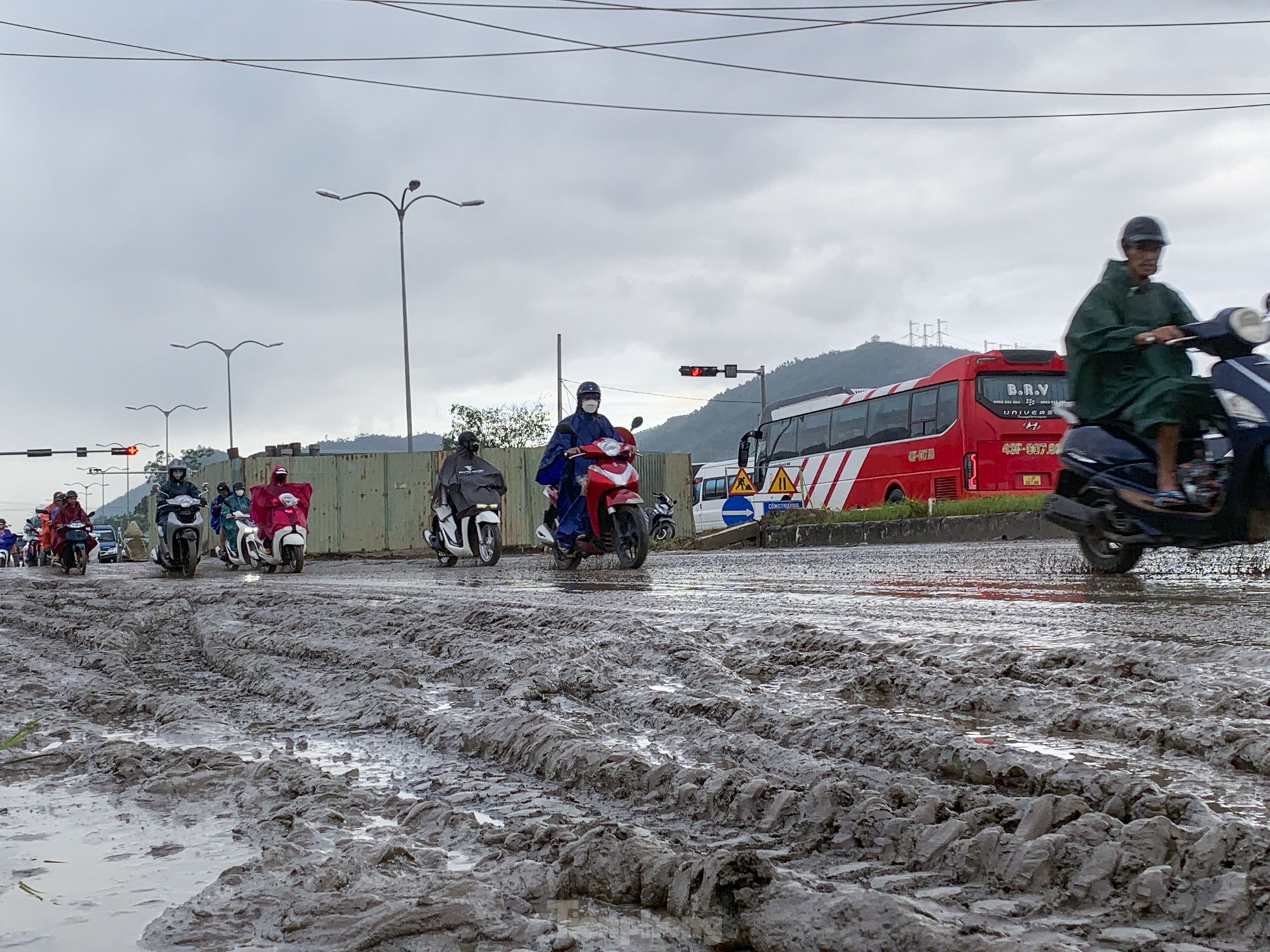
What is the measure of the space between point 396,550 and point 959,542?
20.2 metres

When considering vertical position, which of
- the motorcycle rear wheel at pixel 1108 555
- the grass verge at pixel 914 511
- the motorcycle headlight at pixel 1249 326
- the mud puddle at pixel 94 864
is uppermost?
the motorcycle headlight at pixel 1249 326

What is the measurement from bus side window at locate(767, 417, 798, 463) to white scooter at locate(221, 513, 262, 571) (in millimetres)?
12315

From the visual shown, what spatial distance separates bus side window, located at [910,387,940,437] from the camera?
23172mm

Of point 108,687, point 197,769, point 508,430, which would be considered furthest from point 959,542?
point 508,430

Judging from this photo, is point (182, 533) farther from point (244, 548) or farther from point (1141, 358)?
point (1141, 358)

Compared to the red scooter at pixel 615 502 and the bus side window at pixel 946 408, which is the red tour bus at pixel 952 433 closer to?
the bus side window at pixel 946 408

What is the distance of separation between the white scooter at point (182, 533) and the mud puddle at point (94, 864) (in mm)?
15534

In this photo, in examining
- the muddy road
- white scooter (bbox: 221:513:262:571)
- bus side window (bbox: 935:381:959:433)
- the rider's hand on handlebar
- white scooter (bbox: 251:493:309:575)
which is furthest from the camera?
bus side window (bbox: 935:381:959:433)

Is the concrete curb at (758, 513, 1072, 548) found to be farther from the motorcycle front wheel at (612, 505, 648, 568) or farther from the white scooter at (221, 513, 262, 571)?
the white scooter at (221, 513, 262, 571)

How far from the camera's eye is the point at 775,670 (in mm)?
3758

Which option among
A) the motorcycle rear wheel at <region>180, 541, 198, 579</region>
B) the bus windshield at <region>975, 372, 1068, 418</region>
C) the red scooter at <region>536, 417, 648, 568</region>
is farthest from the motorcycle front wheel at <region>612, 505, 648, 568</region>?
the bus windshield at <region>975, 372, 1068, 418</region>

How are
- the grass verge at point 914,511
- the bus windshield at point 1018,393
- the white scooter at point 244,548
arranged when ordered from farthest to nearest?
the bus windshield at point 1018,393 → the white scooter at point 244,548 → the grass verge at point 914,511

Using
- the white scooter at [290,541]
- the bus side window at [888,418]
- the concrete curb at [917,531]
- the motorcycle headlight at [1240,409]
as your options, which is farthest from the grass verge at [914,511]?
the motorcycle headlight at [1240,409]

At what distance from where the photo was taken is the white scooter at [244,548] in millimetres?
19031
